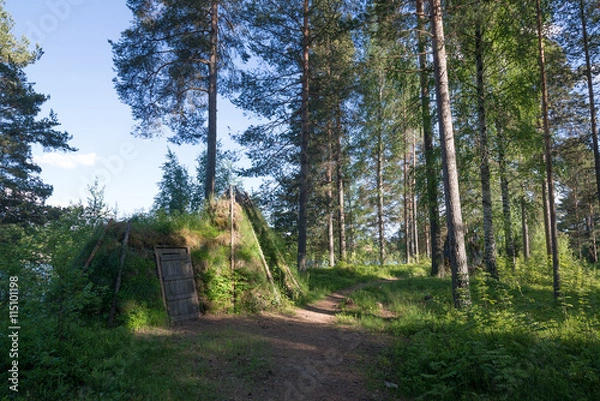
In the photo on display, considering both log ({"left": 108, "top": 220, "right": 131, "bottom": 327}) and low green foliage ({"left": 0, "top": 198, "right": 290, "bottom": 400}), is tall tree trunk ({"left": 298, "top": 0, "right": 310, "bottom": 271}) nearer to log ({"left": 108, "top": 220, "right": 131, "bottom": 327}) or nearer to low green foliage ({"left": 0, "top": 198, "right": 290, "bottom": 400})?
low green foliage ({"left": 0, "top": 198, "right": 290, "bottom": 400})

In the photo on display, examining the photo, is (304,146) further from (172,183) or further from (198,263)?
(172,183)

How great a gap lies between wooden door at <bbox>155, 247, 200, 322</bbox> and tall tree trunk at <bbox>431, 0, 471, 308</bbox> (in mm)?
7013

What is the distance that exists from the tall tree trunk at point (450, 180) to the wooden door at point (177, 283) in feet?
23.0

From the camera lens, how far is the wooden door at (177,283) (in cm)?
870

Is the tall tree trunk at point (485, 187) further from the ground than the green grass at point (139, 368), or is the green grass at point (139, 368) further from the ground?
the tall tree trunk at point (485, 187)

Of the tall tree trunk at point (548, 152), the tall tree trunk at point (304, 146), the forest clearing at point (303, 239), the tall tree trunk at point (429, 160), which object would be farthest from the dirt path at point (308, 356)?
the tall tree trunk at point (548, 152)

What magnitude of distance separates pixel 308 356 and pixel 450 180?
17.6 feet

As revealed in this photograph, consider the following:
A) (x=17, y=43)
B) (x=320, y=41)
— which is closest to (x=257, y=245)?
(x=320, y=41)

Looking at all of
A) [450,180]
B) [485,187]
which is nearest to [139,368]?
[450,180]

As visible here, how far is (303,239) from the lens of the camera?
1480cm

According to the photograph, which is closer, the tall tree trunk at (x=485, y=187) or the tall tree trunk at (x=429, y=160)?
the tall tree trunk at (x=429, y=160)

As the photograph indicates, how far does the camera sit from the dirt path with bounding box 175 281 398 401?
466 centimetres

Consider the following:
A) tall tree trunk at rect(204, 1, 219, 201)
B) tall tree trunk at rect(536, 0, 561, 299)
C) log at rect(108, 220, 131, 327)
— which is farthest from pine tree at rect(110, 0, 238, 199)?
tall tree trunk at rect(536, 0, 561, 299)

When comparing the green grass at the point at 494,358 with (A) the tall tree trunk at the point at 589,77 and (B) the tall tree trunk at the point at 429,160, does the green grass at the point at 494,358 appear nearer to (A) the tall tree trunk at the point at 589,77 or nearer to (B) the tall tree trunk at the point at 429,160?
(B) the tall tree trunk at the point at 429,160
